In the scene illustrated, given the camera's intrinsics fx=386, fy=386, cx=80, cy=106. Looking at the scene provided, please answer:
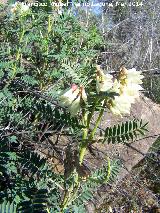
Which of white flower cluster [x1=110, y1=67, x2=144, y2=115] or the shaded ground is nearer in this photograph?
white flower cluster [x1=110, y1=67, x2=144, y2=115]

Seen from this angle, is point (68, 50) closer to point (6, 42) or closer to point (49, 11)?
point (49, 11)

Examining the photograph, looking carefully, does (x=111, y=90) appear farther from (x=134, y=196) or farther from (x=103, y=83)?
(x=134, y=196)

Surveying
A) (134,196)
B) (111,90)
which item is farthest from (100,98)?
(134,196)

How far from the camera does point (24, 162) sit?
4.91 ft

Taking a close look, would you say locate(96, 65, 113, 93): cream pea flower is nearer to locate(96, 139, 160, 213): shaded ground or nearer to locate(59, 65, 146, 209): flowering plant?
locate(59, 65, 146, 209): flowering plant

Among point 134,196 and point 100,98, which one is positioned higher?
point 100,98

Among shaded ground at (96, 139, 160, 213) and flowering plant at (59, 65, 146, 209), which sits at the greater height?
flowering plant at (59, 65, 146, 209)

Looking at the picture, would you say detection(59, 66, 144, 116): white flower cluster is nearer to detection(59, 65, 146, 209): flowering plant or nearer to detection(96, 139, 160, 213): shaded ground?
detection(59, 65, 146, 209): flowering plant

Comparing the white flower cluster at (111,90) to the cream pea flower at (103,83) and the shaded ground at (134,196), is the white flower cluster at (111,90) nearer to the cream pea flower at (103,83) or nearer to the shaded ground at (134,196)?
the cream pea flower at (103,83)

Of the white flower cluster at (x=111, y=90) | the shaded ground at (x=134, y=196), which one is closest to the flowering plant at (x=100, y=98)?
the white flower cluster at (x=111, y=90)

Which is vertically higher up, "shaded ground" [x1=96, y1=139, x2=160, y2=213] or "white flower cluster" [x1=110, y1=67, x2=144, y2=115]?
"white flower cluster" [x1=110, y1=67, x2=144, y2=115]

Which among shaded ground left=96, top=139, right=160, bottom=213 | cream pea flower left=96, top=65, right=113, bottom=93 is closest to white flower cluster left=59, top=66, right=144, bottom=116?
cream pea flower left=96, top=65, right=113, bottom=93

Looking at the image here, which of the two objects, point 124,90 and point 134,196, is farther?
point 134,196

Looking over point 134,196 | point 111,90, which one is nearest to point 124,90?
point 111,90
